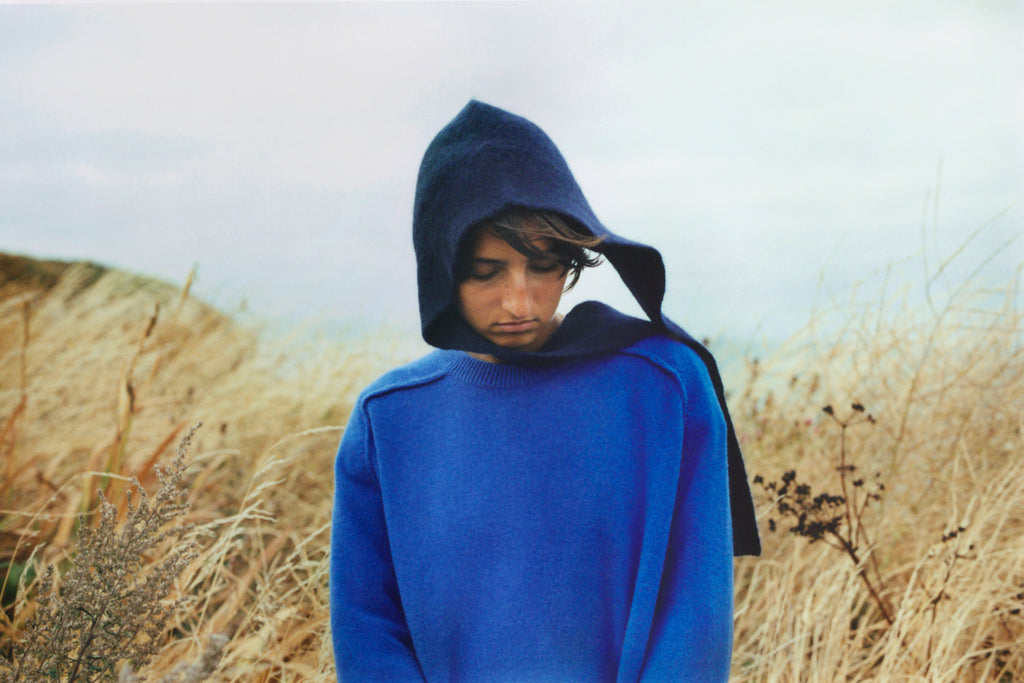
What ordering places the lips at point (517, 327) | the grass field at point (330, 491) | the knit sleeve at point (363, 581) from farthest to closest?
1. the grass field at point (330, 491)
2. the knit sleeve at point (363, 581)
3. the lips at point (517, 327)

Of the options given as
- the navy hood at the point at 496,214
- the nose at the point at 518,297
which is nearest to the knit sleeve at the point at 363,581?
the navy hood at the point at 496,214

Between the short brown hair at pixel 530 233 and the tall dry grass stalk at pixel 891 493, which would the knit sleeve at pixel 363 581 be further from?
the tall dry grass stalk at pixel 891 493

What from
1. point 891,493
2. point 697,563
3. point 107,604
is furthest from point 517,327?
point 891,493

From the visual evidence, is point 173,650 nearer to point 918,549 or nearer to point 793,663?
point 793,663

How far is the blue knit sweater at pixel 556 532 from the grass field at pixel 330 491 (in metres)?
0.46

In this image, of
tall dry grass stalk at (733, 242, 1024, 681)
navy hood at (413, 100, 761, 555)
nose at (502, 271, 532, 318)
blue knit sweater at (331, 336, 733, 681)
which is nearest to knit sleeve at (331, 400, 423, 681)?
blue knit sweater at (331, 336, 733, 681)

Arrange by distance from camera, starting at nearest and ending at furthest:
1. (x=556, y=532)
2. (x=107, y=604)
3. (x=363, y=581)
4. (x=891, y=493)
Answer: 1. (x=107, y=604)
2. (x=556, y=532)
3. (x=363, y=581)
4. (x=891, y=493)

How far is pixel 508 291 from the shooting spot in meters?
1.65

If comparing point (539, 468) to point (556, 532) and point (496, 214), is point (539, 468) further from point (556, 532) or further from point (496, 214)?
point (496, 214)

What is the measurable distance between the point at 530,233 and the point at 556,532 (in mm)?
587

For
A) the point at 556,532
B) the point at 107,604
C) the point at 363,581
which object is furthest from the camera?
the point at 363,581

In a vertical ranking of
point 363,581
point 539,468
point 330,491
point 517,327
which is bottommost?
point 330,491

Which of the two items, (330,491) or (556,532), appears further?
(330,491)

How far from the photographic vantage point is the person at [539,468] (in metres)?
1.63
